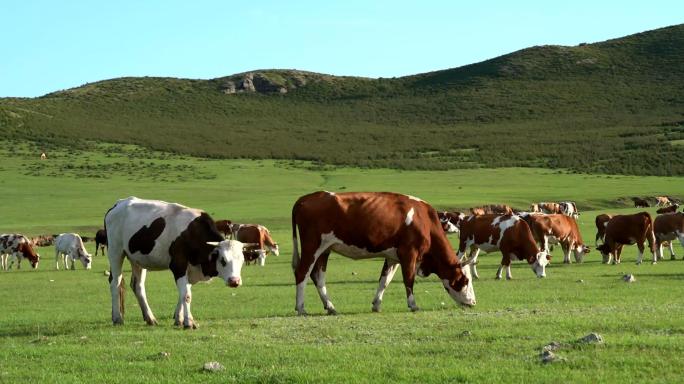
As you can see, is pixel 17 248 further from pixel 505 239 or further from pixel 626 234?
pixel 626 234

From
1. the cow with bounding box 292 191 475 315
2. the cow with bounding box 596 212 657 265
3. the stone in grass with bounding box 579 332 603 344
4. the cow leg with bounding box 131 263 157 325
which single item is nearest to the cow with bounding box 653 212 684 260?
the cow with bounding box 596 212 657 265

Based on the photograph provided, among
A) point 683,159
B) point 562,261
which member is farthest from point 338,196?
point 683,159

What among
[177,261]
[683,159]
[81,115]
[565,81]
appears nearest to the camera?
[177,261]

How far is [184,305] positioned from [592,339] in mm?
6838

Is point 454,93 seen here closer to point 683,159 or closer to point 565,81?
point 565,81

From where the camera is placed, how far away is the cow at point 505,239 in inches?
1051

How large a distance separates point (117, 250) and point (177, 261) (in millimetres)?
1466

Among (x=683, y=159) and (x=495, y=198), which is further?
(x=683, y=159)

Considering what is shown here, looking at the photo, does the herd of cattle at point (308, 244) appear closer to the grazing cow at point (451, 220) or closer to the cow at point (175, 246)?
the cow at point (175, 246)

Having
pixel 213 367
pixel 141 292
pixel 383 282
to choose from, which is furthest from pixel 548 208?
pixel 213 367

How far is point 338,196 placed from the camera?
60.2 feet

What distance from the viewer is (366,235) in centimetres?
1817

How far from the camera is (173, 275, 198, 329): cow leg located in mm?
15594

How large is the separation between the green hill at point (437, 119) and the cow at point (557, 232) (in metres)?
72.1
